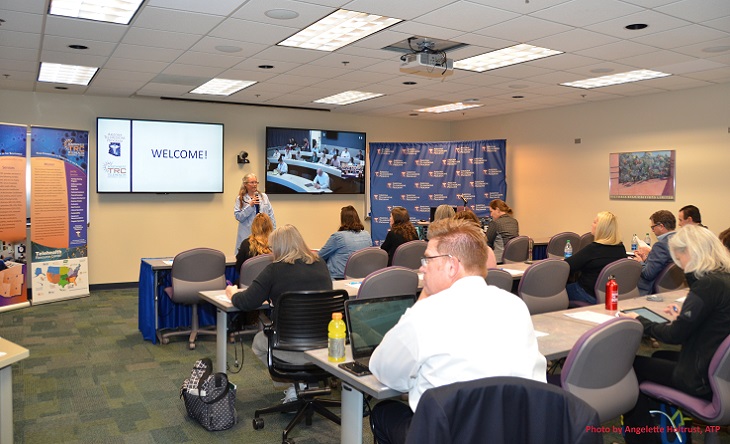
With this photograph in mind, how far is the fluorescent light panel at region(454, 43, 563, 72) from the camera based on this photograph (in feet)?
20.7

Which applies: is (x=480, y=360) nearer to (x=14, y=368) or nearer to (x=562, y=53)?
(x=14, y=368)

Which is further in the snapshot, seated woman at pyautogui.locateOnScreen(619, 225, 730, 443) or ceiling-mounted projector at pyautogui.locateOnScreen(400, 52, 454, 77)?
ceiling-mounted projector at pyautogui.locateOnScreen(400, 52, 454, 77)

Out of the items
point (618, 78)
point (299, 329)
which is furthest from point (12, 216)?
point (618, 78)

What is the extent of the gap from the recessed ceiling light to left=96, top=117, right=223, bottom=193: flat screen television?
5.06 metres

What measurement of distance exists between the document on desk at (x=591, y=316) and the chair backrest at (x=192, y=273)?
3.50 meters

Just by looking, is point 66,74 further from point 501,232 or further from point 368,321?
point 368,321

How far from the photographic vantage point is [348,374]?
2609mm

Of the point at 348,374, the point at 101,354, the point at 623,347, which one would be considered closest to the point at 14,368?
the point at 101,354

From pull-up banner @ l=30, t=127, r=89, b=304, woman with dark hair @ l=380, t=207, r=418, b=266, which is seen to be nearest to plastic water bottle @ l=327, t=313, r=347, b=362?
woman with dark hair @ l=380, t=207, r=418, b=266

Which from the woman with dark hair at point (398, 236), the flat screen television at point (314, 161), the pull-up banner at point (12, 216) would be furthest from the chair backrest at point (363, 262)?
the flat screen television at point (314, 161)

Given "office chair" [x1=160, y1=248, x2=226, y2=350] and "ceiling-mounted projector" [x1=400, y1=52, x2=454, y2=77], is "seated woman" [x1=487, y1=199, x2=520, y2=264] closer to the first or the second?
"ceiling-mounted projector" [x1=400, y1=52, x2=454, y2=77]

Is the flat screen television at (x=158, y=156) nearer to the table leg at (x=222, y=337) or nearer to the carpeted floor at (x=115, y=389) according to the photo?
the carpeted floor at (x=115, y=389)

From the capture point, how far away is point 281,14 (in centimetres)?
498

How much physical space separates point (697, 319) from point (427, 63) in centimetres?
386
